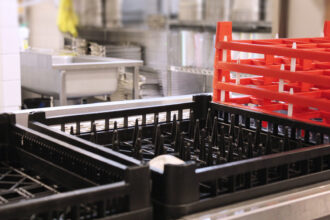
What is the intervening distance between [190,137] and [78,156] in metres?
0.51

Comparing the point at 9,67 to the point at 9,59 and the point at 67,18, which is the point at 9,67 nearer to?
the point at 9,59

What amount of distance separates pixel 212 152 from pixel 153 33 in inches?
154

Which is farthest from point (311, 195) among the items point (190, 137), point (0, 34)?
point (0, 34)

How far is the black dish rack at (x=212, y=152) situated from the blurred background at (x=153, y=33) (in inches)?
16.1

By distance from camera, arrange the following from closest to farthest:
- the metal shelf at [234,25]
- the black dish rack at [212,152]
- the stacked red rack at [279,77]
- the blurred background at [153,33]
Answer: the black dish rack at [212,152] < the stacked red rack at [279,77] < the blurred background at [153,33] < the metal shelf at [234,25]

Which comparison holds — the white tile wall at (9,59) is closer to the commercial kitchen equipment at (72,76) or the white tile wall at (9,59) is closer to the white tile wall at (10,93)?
the white tile wall at (10,93)

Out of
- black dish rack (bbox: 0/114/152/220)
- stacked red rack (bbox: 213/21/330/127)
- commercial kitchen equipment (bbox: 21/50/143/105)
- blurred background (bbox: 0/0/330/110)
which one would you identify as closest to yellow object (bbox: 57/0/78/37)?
blurred background (bbox: 0/0/330/110)

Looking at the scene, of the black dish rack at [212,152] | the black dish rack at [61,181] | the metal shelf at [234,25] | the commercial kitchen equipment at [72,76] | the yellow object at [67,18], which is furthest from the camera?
the yellow object at [67,18]

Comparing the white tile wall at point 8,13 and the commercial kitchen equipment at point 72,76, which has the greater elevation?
the white tile wall at point 8,13

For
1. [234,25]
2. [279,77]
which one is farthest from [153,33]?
[279,77]

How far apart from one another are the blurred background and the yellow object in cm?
2

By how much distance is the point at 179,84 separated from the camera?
12.0 feet

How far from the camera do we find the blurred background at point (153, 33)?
9.89ft

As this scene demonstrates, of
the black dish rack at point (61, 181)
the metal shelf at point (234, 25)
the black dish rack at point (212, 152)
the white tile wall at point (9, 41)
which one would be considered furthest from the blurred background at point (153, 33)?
the black dish rack at point (61, 181)
